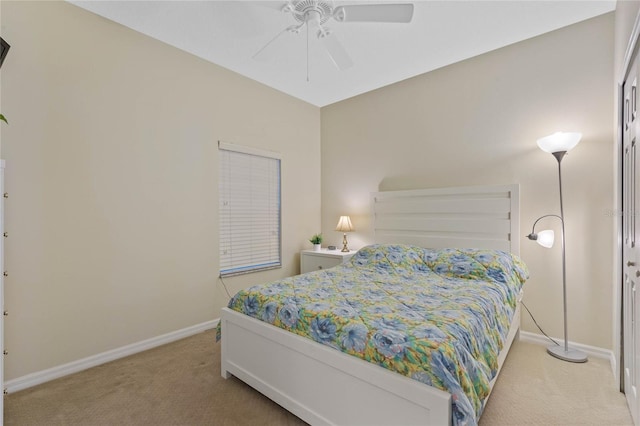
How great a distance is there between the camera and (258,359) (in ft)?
6.56

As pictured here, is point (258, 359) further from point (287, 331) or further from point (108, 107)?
point (108, 107)

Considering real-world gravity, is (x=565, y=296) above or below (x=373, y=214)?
below

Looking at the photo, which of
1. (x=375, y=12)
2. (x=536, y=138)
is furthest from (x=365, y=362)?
(x=536, y=138)

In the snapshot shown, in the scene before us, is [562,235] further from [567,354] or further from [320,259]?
[320,259]

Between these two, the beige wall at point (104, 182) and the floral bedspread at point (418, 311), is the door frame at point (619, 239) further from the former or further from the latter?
the beige wall at point (104, 182)

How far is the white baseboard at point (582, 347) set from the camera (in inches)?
95.7

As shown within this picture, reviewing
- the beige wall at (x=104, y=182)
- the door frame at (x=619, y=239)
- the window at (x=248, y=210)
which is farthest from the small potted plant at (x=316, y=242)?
the door frame at (x=619, y=239)

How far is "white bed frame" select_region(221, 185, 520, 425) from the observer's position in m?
1.36

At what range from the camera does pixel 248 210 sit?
3.58m

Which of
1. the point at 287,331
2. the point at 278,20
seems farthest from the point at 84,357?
the point at 278,20

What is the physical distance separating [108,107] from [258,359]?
2.30 metres

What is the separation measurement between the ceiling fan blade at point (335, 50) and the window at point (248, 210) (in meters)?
1.50

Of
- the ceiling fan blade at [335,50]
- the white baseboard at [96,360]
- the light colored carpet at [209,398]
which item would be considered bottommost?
the light colored carpet at [209,398]

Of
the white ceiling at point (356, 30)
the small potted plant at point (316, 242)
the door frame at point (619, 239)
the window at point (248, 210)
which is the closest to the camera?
the door frame at point (619, 239)
